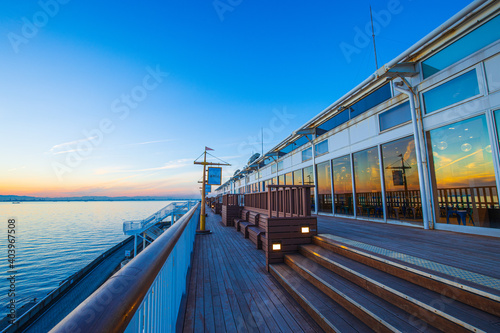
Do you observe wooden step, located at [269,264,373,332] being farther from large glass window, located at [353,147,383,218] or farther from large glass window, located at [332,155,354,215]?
large glass window, located at [332,155,354,215]

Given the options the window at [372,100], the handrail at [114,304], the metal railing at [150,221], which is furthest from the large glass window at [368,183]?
the metal railing at [150,221]

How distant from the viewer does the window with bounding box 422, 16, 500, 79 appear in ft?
14.3

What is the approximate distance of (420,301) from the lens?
198cm

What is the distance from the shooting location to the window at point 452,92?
4.67 meters

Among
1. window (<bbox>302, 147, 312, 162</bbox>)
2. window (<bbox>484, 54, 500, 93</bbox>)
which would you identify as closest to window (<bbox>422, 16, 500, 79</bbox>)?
window (<bbox>484, 54, 500, 93</bbox>)

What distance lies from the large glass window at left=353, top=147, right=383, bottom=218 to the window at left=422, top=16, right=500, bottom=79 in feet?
8.90

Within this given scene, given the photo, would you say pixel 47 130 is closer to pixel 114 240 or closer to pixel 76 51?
pixel 76 51

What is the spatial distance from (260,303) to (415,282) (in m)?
1.90

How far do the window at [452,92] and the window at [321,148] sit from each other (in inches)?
173

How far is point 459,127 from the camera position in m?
4.89


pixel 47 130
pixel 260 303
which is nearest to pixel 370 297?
pixel 260 303

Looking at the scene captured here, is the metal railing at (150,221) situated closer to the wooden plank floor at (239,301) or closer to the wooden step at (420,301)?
the wooden plank floor at (239,301)

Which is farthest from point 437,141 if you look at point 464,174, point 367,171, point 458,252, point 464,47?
point 458,252

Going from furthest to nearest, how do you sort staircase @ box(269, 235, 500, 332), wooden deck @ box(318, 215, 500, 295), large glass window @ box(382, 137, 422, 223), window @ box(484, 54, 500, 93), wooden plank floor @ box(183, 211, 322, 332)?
1. large glass window @ box(382, 137, 422, 223)
2. window @ box(484, 54, 500, 93)
3. wooden plank floor @ box(183, 211, 322, 332)
4. wooden deck @ box(318, 215, 500, 295)
5. staircase @ box(269, 235, 500, 332)
